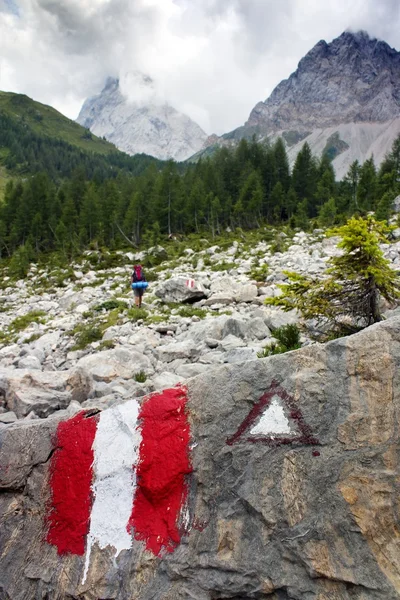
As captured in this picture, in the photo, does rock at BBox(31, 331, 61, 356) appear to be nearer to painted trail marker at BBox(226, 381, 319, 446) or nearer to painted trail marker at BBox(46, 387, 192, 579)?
painted trail marker at BBox(46, 387, 192, 579)

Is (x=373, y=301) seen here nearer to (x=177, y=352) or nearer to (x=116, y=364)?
(x=177, y=352)

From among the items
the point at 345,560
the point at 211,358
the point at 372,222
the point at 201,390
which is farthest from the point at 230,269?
the point at 345,560

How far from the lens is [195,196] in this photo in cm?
5238

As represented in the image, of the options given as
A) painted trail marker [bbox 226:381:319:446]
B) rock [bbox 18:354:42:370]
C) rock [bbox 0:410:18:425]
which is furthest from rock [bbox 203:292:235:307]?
painted trail marker [bbox 226:381:319:446]

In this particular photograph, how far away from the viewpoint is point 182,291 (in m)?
17.2

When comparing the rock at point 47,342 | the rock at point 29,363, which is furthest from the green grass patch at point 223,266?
the rock at point 29,363

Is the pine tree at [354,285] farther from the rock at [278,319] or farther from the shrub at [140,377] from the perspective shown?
the shrub at [140,377]

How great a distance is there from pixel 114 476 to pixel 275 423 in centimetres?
221

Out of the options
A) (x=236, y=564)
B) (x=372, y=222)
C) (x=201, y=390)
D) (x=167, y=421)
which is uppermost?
(x=372, y=222)

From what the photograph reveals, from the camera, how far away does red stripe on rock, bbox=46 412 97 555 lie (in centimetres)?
436

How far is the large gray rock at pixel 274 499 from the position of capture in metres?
3.57

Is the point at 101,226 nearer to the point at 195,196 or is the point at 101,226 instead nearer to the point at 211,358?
the point at 195,196

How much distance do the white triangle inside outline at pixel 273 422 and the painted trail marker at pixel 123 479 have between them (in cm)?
96

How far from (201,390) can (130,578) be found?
225 cm
